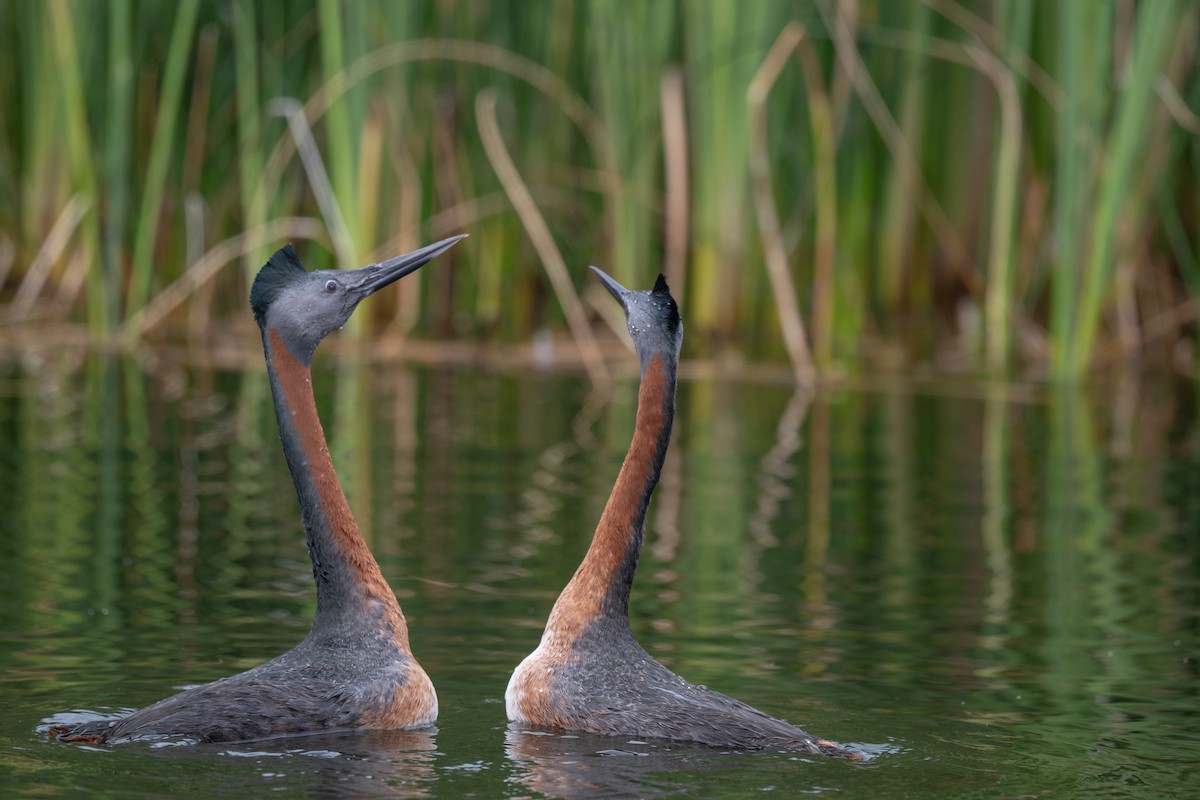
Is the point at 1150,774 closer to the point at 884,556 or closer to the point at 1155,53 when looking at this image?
the point at 884,556

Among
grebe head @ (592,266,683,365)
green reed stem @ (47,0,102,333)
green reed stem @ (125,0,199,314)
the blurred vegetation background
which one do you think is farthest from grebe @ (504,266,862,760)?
green reed stem @ (47,0,102,333)

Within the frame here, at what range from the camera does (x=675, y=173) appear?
1285 cm

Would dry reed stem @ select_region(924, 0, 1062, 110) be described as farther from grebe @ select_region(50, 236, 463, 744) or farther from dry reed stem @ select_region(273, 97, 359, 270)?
grebe @ select_region(50, 236, 463, 744)

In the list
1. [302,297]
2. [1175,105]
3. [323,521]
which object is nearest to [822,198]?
[1175,105]

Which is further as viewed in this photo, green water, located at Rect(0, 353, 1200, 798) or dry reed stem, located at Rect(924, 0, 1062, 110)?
dry reed stem, located at Rect(924, 0, 1062, 110)

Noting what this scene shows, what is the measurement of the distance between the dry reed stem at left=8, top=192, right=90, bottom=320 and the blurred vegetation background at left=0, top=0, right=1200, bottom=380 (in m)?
0.04

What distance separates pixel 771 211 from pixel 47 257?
479cm

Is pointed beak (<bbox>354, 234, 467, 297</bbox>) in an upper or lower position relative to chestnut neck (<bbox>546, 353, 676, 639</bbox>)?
upper

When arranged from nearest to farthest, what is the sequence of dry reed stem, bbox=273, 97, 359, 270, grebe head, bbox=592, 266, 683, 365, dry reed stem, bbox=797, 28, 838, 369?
1. grebe head, bbox=592, 266, 683, 365
2. dry reed stem, bbox=797, 28, 838, 369
3. dry reed stem, bbox=273, 97, 359, 270

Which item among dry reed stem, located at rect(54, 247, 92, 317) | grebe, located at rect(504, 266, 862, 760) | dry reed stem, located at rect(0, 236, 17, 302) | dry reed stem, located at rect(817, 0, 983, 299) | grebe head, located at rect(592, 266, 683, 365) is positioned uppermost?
dry reed stem, located at rect(817, 0, 983, 299)

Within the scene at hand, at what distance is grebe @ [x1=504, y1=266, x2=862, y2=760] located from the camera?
5.40 meters

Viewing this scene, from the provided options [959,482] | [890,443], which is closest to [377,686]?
[959,482]

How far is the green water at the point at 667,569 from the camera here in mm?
5246

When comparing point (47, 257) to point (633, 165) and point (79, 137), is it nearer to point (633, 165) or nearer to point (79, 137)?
point (79, 137)
